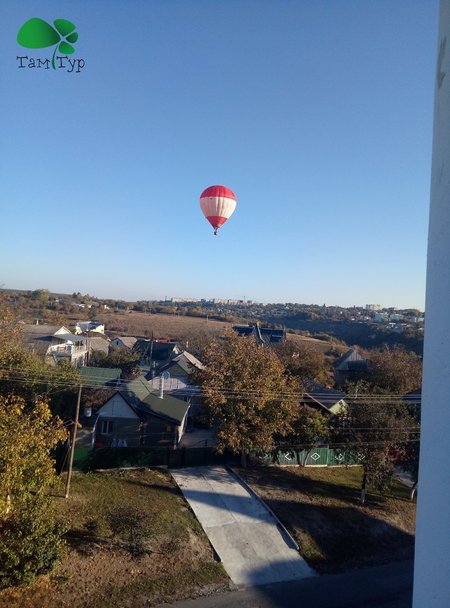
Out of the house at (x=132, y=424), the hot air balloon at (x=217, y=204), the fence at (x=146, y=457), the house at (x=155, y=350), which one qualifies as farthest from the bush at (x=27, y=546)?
the house at (x=155, y=350)

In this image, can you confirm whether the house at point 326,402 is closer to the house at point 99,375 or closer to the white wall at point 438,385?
the house at point 99,375

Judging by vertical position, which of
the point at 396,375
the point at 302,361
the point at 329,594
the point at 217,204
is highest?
the point at 217,204

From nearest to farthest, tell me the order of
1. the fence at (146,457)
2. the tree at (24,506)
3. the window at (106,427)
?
the tree at (24,506) < the fence at (146,457) < the window at (106,427)

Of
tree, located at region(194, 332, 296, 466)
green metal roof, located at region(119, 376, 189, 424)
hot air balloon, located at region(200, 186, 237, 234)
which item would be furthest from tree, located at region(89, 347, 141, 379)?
hot air balloon, located at region(200, 186, 237, 234)

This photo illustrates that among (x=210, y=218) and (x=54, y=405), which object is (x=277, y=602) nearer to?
(x=54, y=405)

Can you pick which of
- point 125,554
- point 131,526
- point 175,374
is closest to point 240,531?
point 131,526

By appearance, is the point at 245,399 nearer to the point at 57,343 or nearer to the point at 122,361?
the point at 122,361
